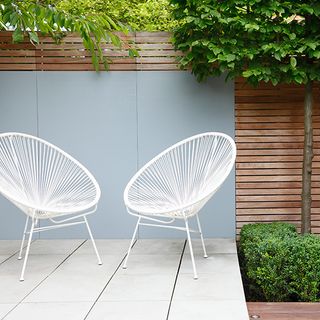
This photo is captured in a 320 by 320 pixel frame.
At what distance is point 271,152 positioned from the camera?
4.50 m

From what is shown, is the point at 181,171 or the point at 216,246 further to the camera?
the point at 181,171

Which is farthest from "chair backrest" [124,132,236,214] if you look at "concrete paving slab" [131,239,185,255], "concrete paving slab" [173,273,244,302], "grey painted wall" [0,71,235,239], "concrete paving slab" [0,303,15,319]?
"concrete paving slab" [0,303,15,319]

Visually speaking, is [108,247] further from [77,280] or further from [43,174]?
[77,280]

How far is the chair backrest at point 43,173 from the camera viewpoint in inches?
155

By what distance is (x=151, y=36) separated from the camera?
4512 mm

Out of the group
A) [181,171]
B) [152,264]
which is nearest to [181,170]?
[181,171]

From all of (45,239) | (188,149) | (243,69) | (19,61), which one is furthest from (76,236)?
(243,69)

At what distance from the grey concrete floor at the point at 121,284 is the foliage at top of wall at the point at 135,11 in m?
4.98

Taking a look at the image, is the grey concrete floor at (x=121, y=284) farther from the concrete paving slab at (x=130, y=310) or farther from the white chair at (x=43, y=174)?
the white chair at (x=43, y=174)

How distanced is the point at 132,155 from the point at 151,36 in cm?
108

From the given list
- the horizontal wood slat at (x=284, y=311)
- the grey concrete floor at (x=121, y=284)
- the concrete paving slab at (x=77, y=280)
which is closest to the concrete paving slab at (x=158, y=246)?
the grey concrete floor at (x=121, y=284)

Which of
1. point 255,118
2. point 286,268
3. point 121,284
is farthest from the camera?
point 255,118

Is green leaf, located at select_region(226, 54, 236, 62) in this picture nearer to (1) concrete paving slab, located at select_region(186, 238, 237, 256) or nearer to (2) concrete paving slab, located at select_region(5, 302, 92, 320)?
(1) concrete paving slab, located at select_region(186, 238, 237, 256)

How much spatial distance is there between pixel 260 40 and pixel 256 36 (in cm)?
6
